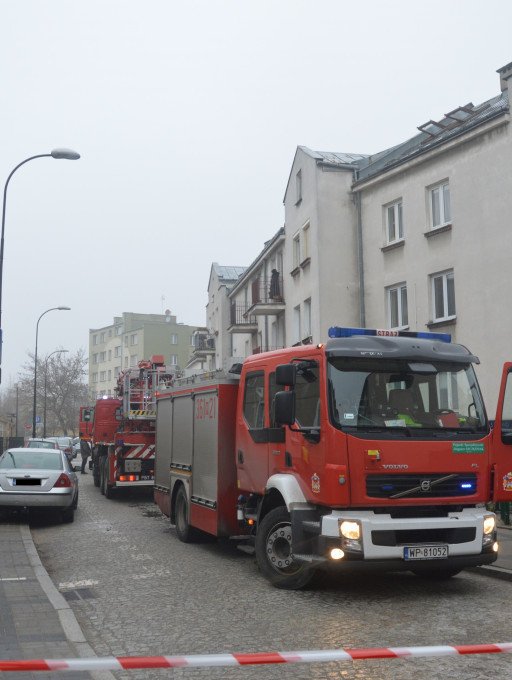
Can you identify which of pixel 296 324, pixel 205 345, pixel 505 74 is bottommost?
pixel 296 324

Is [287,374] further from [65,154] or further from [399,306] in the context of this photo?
[399,306]

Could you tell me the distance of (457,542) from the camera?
7199mm

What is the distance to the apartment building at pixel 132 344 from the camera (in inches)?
3676

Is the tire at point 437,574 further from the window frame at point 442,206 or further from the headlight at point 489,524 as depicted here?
the window frame at point 442,206

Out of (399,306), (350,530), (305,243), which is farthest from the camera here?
(305,243)

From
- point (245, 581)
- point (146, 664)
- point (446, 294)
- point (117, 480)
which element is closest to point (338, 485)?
point (245, 581)

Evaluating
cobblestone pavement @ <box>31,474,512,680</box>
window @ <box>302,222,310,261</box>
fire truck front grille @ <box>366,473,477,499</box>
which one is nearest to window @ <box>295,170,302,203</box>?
window @ <box>302,222,310,261</box>

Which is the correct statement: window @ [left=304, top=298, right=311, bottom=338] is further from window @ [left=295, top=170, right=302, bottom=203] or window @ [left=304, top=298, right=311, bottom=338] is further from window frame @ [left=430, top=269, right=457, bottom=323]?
window frame @ [left=430, top=269, right=457, bottom=323]

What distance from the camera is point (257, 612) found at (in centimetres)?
667

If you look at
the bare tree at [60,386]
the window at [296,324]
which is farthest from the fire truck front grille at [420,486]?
the bare tree at [60,386]

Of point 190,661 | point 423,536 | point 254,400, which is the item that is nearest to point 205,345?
point 254,400

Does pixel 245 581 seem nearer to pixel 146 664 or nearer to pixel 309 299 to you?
pixel 146 664

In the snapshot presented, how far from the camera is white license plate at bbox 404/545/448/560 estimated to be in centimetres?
699

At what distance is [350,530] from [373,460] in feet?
2.19
